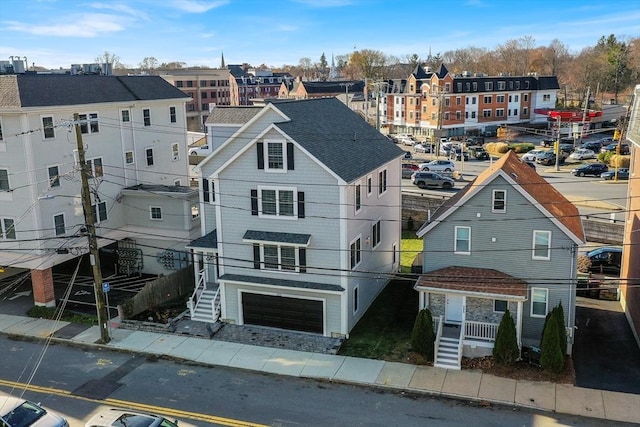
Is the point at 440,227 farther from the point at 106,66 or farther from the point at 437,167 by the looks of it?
the point at 437,167

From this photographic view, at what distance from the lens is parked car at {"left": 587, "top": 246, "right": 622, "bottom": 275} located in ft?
108

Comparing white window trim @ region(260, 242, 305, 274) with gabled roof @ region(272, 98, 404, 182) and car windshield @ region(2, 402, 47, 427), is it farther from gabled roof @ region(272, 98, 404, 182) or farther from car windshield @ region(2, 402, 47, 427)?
car windshield @ region(2, 402, 47, 427)

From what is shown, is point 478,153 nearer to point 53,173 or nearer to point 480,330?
point 480,330

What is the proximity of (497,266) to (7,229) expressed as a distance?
81.2ft

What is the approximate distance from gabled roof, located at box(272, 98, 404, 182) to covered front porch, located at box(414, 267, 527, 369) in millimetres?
5899

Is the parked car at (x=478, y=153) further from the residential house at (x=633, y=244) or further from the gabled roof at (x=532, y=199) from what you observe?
the gabled roof at (x=532, y=199)

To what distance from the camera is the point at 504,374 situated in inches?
881

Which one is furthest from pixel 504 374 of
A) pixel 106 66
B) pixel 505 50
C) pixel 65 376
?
pixel 505 50

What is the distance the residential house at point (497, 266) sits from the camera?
23.3 metres

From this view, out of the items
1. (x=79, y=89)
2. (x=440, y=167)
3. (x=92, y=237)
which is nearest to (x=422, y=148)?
(x=440, y=167)

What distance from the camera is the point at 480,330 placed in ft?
78.6

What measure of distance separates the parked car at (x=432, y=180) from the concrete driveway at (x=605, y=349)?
2397cm

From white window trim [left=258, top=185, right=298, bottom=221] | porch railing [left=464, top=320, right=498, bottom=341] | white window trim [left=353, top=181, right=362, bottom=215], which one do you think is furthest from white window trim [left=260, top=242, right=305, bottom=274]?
porch railing [left=464, top=320, right=498, bottom=341]

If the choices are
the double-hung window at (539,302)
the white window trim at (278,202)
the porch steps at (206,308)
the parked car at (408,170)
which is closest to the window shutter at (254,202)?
the white window trim at (278,202)
